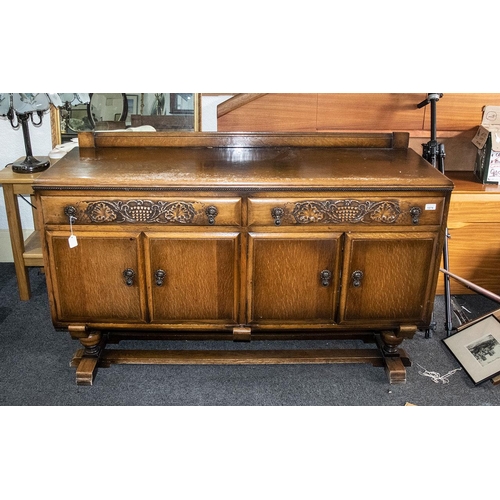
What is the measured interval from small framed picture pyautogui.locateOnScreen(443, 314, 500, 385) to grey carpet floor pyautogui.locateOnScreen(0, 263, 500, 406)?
0.04 meters

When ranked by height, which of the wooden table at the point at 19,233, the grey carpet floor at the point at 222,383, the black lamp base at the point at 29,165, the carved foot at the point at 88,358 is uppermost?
the black lamp base at the point at 29,165

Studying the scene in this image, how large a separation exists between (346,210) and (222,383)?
0.90 meters

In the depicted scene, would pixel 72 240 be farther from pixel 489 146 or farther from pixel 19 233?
pixel 489 146

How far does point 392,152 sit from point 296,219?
614mm

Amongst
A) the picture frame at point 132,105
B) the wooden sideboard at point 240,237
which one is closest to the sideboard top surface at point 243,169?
the wooden sideboard at point 240,237

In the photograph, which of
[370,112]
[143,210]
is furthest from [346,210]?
[370,112]

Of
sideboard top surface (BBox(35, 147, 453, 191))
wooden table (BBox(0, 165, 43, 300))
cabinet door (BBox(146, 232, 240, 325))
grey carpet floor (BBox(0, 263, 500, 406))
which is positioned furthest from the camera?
wooden table (BBox(0, 165, 43, 300))

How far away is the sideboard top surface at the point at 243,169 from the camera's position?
2.01 m

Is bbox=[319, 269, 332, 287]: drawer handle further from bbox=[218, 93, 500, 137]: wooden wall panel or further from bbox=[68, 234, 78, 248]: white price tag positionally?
bbox=[218, 93, 500, 137]: wooden wall panel

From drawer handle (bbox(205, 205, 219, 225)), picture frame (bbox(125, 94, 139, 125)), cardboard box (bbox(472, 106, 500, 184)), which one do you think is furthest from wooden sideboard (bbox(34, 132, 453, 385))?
cardboard box (bbox(472, 106, 500, 184))

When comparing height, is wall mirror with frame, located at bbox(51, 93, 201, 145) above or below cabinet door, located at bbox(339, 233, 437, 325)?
above

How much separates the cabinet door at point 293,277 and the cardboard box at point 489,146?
1162 mm

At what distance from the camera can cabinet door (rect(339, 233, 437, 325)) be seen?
2.12 meters

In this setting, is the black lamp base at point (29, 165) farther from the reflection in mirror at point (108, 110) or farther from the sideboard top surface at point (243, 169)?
the sideboard top surface at point (243, 169)
